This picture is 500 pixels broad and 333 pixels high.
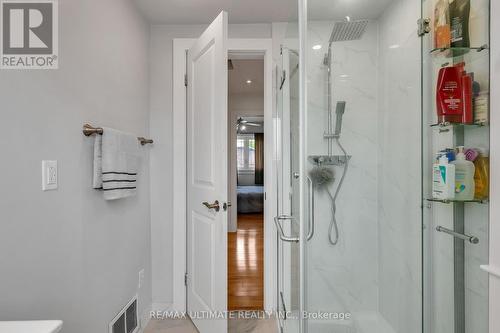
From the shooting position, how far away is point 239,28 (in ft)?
7.97

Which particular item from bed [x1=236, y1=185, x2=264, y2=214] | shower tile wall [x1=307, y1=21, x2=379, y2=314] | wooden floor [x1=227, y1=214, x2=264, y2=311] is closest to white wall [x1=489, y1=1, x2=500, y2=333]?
shower tile wall [x1=307, y1=21, x2=379, y2=314]

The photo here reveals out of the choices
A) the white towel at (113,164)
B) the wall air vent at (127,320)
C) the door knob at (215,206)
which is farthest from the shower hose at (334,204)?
the wall air vent at (127,320)

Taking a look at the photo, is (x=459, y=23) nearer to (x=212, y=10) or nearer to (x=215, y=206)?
(x=215, y=206)

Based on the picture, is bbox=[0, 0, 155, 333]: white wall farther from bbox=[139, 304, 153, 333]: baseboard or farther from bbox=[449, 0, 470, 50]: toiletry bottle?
bbox=[449, 0, 470, 50]: toiletry bottle

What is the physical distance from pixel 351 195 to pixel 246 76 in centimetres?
318

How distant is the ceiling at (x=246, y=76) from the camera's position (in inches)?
147

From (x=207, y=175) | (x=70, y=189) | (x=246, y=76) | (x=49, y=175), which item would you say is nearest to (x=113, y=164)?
(x=70, y=189)

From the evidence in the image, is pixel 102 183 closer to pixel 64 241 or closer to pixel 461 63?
pixel 64 241

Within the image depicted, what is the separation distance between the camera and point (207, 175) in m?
2.07

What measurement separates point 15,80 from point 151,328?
196cm

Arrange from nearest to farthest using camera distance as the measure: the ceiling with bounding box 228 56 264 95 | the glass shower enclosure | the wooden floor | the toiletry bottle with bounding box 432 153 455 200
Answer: the toiletry bottle with bounding box 432 153 455 200 < the glass shower enclosure < the wooden floor < the ceiling with bounding box 228 56 264 95

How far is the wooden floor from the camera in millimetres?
2643

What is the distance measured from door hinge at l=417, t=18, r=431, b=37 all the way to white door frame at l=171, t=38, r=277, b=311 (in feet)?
3.93

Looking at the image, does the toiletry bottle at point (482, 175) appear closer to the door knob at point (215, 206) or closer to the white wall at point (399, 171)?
the white wall at point (399, 171)
